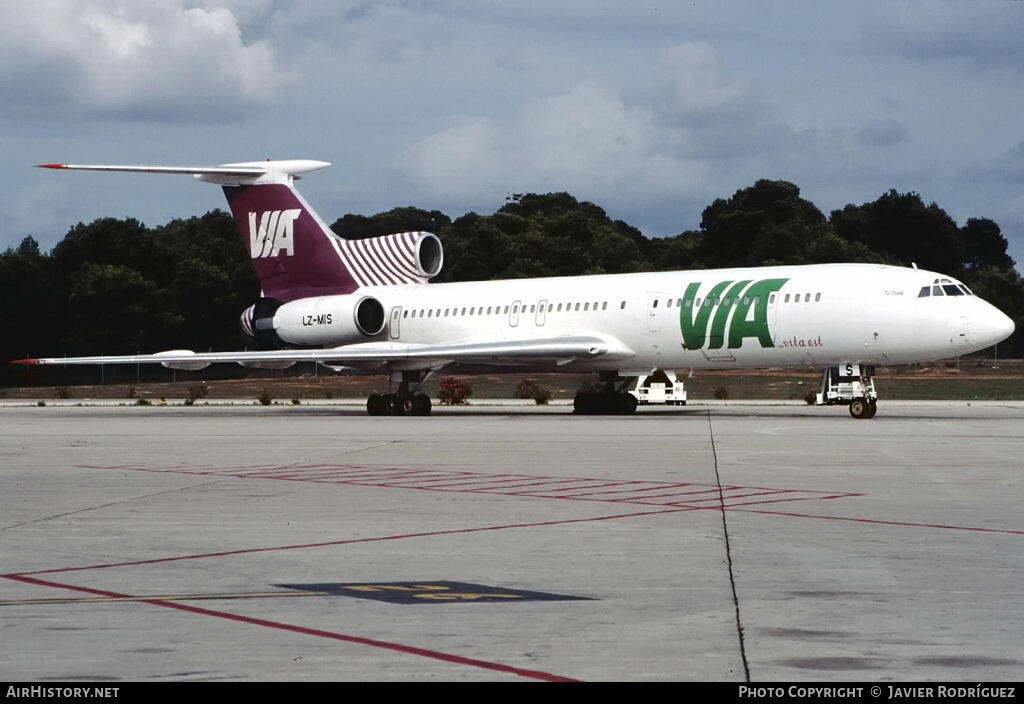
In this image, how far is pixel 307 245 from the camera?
41781 mm

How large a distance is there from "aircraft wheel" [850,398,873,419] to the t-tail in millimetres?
15974

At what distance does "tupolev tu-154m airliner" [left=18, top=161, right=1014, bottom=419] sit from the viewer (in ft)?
100

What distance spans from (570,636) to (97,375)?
230 feet

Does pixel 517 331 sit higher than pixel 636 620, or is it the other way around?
pixel 517 331

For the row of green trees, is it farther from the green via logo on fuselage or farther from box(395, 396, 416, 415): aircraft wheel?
the green via logo on fuselage

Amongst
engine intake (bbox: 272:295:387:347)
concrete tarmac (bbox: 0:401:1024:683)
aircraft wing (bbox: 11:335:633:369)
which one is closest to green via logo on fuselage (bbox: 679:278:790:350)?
aircraft wing (bbox: 11:335:633:369)

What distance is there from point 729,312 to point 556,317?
5796mm

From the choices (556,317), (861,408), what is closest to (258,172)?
(556,317)

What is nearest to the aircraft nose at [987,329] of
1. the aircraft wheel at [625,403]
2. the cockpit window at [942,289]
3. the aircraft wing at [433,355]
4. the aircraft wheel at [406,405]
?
the cockpit window at [942,289]

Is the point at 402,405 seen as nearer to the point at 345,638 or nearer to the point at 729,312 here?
the point at 729,312

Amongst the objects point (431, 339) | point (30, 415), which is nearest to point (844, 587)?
point (431, 339)

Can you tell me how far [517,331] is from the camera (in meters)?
37.4

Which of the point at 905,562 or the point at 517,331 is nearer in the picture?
the point at 905,562
